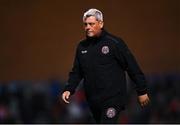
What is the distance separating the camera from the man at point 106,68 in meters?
5.07

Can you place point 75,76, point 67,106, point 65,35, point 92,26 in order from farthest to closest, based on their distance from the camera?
point 65,35, point 67,106, point 75,76, point 92,26

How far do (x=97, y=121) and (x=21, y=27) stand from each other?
490 cm

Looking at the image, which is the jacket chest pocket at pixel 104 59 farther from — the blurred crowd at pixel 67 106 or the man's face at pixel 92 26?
the blurred crowd at pixel 67 106

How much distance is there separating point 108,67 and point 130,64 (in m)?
0.18

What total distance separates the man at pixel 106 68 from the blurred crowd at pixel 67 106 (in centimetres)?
361

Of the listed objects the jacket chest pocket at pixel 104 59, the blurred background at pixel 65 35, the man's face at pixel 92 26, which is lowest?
the blurred background at pixel 65 35

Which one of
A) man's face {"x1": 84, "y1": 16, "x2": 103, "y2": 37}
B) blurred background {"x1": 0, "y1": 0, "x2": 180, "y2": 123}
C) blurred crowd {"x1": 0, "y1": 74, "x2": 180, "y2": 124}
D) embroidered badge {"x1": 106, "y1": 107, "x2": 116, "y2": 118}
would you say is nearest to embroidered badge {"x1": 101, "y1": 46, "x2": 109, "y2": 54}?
man's face {"x1": 84, "y1": 16, "x2": 103, "y2": 37}

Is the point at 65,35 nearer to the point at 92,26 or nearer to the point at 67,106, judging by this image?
the point at 67,106

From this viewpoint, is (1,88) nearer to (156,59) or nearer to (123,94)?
(156,59)

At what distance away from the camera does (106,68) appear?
5.08m

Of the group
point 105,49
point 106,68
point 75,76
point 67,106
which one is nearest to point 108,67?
A: point 106,68

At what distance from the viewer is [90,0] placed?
970 centimetres

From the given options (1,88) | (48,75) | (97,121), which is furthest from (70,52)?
(97,121)

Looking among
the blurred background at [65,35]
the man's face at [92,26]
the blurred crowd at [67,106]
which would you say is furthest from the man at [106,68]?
the blurred background at [65,35]
